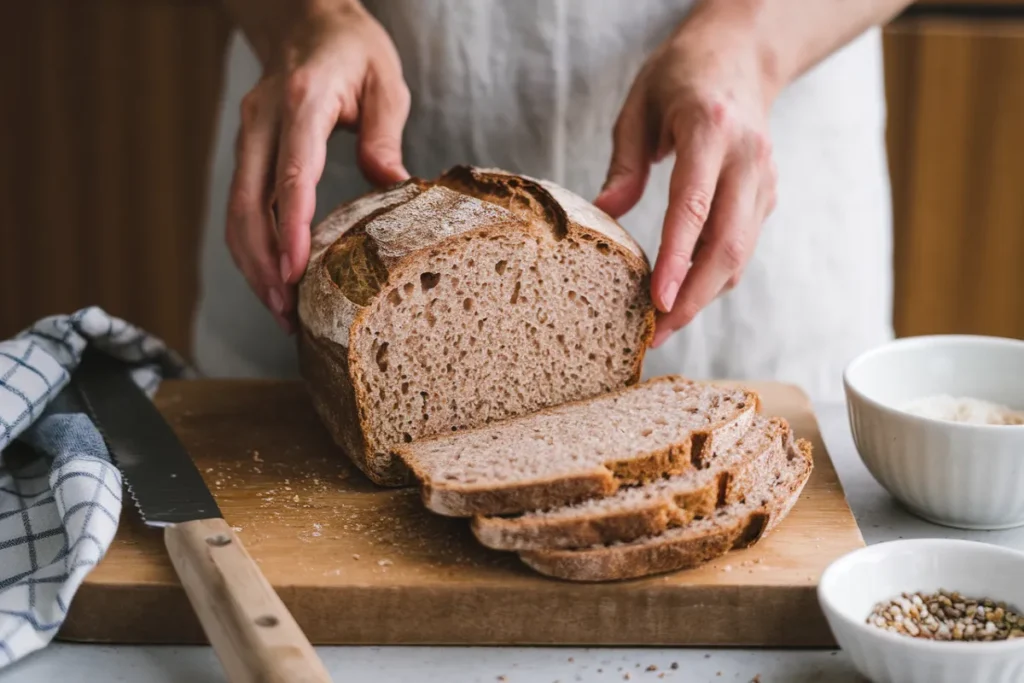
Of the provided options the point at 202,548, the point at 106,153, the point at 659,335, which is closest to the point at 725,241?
the point at 659,335

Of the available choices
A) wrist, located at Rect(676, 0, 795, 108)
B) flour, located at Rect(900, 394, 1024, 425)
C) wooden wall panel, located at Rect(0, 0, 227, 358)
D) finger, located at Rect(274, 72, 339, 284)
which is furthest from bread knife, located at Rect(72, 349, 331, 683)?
wooden wall panel, located at Rect(0, 0, 227, 358)

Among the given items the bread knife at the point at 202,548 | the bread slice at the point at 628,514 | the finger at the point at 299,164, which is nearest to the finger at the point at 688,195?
the bread slice at the point at 628,514

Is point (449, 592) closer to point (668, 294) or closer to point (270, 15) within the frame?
point (668, 294)

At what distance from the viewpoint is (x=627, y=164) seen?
2.27m

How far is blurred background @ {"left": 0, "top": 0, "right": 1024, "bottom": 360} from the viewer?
443 cm

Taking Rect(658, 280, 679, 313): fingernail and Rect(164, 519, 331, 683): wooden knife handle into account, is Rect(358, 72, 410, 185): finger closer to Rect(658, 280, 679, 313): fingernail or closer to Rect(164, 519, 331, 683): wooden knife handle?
Rect(658, 280, 679, 313): fingernail

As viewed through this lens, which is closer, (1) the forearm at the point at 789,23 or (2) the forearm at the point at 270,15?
(1) the forearm at the point at 789,23

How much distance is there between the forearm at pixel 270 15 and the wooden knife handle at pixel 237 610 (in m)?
1.17

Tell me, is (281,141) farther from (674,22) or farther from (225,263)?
(674,22)

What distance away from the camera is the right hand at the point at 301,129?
2.08m

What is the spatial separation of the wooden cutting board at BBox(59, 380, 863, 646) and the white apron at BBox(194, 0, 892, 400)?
96 centimetres

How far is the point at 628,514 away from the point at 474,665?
0.31 meters

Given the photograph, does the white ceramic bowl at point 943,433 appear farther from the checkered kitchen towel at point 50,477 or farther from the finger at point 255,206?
the checkered kitchen towel at point 50,477

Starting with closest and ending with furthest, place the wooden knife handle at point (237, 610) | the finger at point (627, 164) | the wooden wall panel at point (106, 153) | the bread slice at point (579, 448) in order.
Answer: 1. the wooden knife handle at point (237, 610)
2. the bread slice at point (579, 448)
3. the finger at point (627, 164)
4. the wooden wall panel at point (106, 153)
